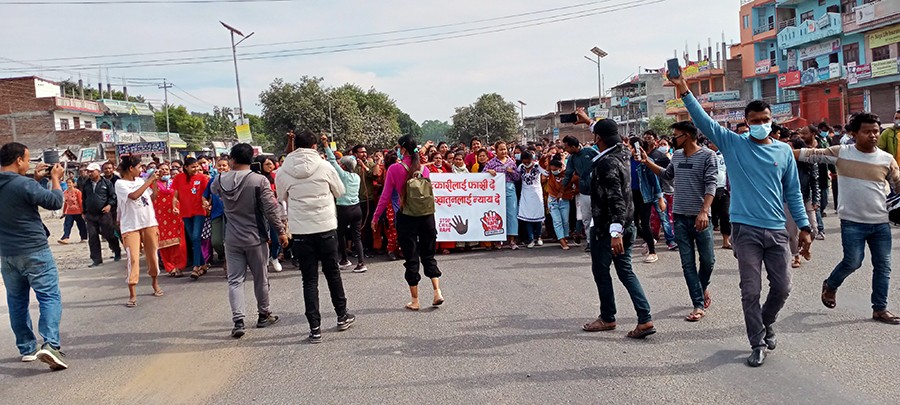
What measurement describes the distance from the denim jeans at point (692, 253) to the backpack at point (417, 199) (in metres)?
2.60

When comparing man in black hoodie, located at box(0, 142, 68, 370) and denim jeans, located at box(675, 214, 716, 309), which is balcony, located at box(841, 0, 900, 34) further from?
man in black hoodie, located at box(0, 142, 68, 370)

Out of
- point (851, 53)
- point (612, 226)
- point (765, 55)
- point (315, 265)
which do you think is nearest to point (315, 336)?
point (315, 265)

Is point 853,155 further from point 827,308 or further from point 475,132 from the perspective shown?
point 475,132

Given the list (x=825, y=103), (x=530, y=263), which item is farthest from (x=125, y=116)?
(x=530, y=263)

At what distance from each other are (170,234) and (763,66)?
4923 centimetres

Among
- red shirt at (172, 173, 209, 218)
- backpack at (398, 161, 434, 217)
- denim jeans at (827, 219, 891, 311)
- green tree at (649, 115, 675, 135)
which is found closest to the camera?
denim jeans at (827, 219, 891, 311)

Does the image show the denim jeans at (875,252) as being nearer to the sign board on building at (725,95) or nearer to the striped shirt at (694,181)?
the striped shirt at (694,181)

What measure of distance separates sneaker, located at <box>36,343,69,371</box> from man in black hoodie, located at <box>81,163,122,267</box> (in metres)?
6.45

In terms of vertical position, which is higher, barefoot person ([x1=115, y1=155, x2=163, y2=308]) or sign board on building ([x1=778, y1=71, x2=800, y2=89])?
sign board on building ([x1=778, y1=71, x2=800, y2=89])

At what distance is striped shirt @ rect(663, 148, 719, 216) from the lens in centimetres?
636

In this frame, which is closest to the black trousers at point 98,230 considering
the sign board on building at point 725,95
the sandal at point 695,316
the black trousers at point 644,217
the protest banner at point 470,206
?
the protest banner at point 470,206

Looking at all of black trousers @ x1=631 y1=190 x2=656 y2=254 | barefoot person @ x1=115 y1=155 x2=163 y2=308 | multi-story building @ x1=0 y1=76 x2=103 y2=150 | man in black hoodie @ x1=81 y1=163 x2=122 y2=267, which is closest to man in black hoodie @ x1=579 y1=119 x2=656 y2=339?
black trousers @ x1=631 y1=190 x2=656 y2=254

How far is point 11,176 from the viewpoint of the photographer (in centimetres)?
565

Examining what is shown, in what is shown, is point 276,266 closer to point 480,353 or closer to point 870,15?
point 480,353
